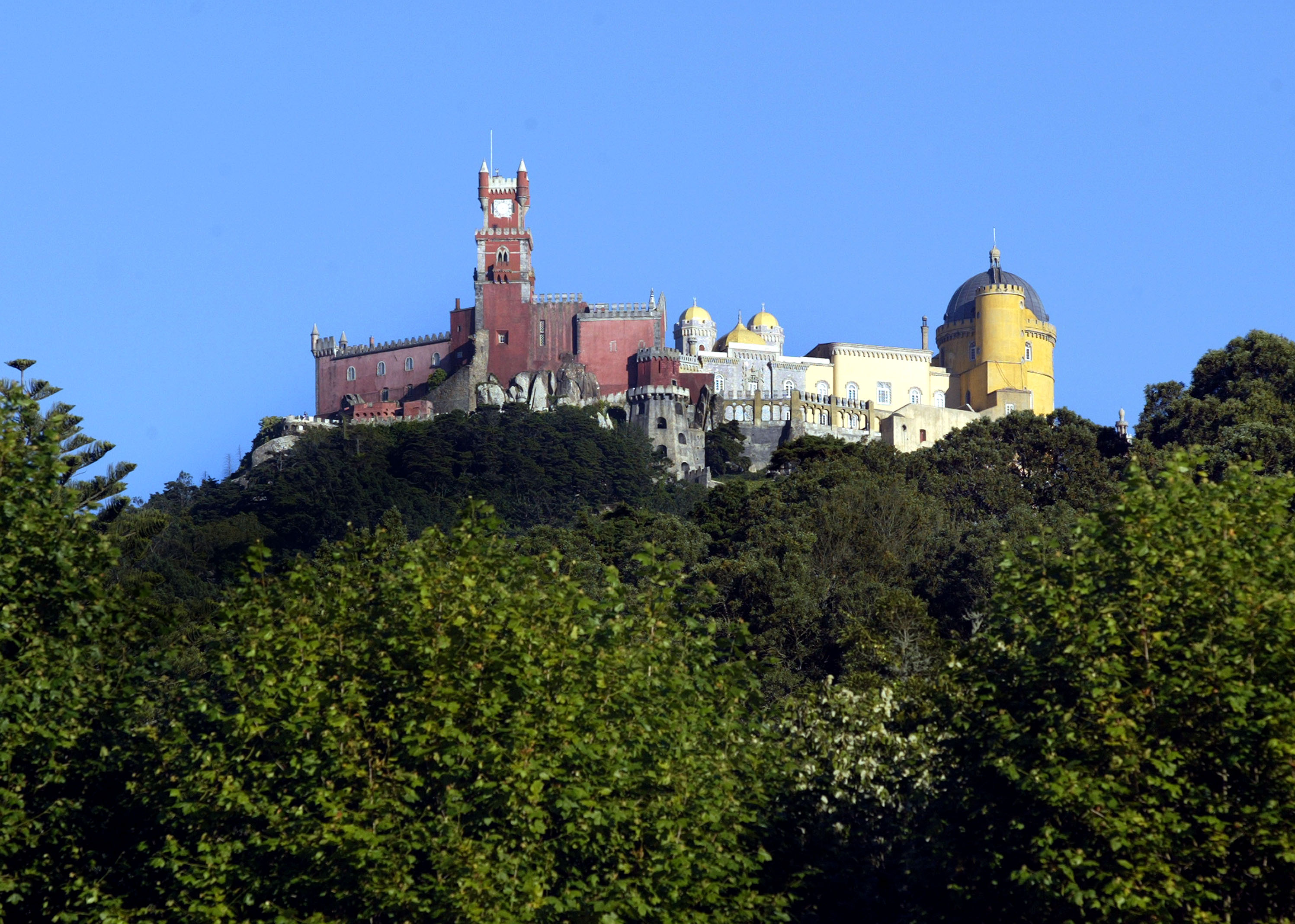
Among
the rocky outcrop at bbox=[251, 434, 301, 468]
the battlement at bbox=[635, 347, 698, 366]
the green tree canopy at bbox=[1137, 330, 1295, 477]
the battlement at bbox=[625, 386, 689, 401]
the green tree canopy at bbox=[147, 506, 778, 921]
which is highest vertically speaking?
the battlement at bbox=[635, 347, 698, 366]

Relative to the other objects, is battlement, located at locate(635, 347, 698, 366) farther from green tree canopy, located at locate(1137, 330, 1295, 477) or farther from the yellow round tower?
green tree canopy, located at locate(1137, 330, 1295, 477)

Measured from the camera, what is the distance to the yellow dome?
105188mm

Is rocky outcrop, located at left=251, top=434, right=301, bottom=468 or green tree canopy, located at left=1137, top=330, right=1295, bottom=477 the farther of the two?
rocky outcrop, located at left=251, top=434, right=301, bottom=468

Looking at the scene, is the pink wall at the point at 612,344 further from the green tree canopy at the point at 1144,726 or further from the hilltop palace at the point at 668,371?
the green tree canopy at the point at 1144,726

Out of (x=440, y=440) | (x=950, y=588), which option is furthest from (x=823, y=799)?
(x=440, y=440)

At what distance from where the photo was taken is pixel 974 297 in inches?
4323

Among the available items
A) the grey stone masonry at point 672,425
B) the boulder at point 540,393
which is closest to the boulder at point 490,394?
the boulder at point 540,393

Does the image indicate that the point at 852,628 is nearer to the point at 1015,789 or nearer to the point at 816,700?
the point at 816,700

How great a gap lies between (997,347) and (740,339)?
14.8 meters

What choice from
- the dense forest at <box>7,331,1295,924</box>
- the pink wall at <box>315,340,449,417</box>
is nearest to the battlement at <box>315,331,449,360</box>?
the pink wall at <box>315,340,449,417</box>

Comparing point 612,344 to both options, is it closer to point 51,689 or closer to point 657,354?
point 657,354

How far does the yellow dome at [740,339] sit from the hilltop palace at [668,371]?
0.14 metres

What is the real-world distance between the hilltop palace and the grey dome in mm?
338

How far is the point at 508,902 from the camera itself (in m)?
21.9
